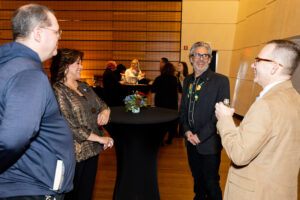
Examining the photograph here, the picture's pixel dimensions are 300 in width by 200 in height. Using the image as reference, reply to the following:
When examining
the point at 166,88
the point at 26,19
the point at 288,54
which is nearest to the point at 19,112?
the point at 26,19

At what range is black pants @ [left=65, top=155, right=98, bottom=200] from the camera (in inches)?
74.0

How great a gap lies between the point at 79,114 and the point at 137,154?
791 millimetres


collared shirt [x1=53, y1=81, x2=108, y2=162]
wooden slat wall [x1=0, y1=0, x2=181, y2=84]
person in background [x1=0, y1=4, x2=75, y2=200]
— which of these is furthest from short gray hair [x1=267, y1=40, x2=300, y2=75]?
wooden slat wall [x1=0, y1=0, x2=181, y2=84]

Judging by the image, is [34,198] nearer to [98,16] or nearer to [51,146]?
[51,146]

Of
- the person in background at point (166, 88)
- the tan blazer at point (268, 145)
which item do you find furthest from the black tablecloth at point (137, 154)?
the person in background at point (166, 88)

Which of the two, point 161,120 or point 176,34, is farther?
point 176,34

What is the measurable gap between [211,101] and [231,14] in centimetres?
691

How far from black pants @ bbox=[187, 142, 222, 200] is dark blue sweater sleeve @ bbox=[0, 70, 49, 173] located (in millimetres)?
Result: 1636

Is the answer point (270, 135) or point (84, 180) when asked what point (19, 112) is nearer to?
point (270, 135)

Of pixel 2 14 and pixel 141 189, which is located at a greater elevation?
pixel 2 14

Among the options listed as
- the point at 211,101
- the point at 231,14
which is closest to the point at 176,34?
the point at 231,14

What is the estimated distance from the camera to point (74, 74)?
73.1 inches

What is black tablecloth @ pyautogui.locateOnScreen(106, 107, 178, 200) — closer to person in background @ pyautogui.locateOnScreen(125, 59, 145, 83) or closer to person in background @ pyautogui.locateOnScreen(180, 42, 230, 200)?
person in background @ pyautogui.locateOnScreen(180, 42, 230, 200)

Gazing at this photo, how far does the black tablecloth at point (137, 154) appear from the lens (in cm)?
220
